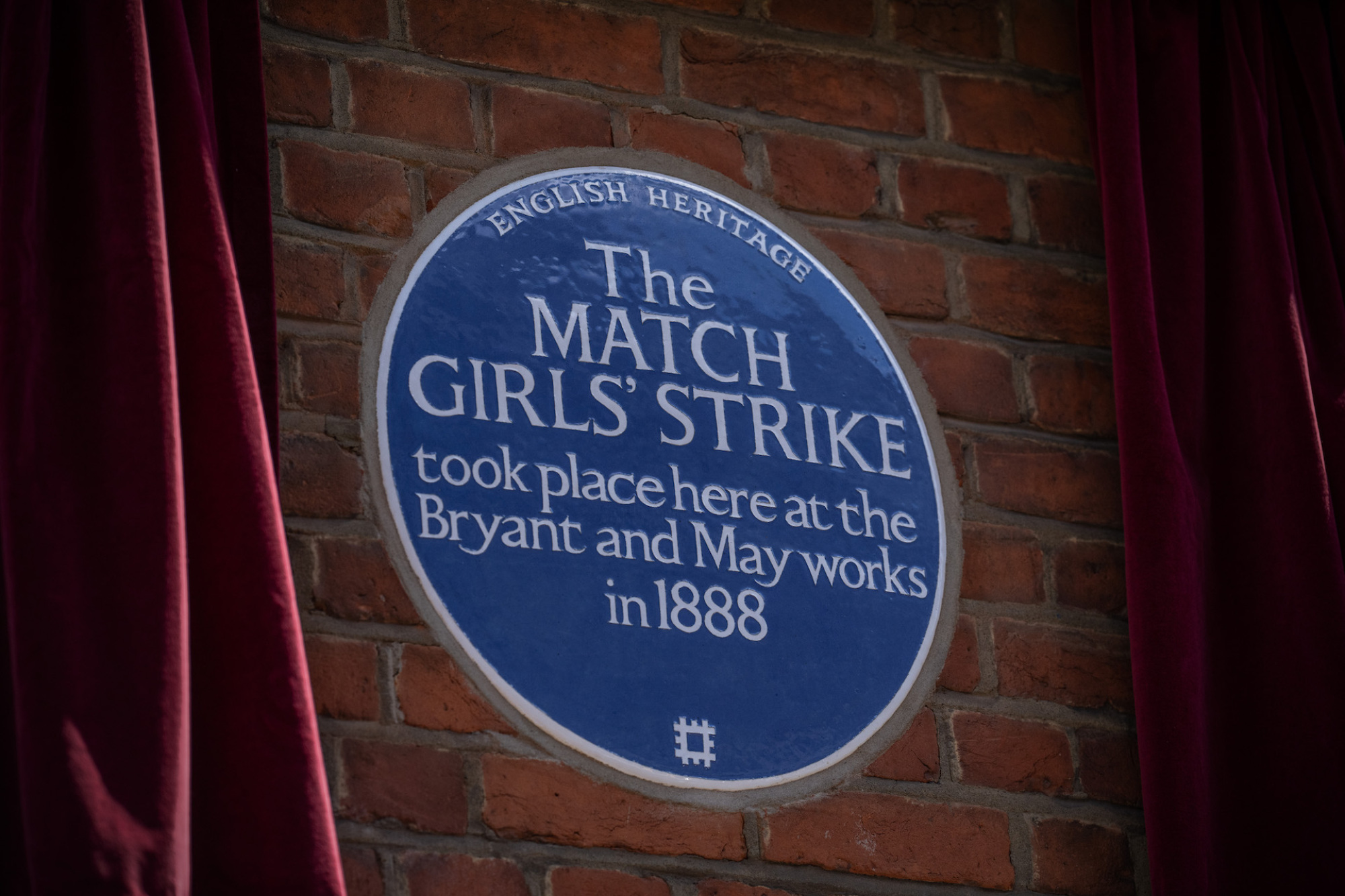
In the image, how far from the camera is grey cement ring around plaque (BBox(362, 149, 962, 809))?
1.76 m

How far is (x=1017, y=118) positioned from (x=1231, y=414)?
502 mm

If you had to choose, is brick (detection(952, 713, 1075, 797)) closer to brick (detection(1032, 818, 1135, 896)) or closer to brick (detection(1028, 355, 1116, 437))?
brick (detection(1032, 818, 1135, 896))

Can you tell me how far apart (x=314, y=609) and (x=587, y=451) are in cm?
34

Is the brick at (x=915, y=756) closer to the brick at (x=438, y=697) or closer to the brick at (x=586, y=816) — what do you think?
the brick at (x=586, y=816)

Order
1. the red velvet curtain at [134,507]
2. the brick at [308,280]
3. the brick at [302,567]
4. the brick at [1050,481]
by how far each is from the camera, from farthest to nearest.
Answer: the brick at [1050,481] < the brick at [308,280] < the brick at [302,567] < the red velvet curtain at [134,507]

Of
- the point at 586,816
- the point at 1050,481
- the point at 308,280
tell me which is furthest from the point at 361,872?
the point at 1050,481

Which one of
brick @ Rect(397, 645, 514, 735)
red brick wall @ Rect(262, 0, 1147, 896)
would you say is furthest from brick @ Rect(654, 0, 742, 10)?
brick @ Rect(397, 645, 514, 735)

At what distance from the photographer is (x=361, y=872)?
1.62m

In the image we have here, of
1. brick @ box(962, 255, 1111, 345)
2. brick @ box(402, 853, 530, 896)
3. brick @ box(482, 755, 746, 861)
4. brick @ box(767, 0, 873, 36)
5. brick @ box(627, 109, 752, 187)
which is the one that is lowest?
brick @ box(402, 853, 530, 896)

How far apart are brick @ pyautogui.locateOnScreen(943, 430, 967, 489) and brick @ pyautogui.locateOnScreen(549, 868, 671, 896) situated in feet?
2.02

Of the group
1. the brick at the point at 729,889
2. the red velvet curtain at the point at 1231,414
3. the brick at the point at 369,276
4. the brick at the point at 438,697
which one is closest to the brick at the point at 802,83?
the red velvet curtain at the point at 1231,414

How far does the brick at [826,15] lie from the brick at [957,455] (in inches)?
22.1

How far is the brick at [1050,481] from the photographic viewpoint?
80.6 inches

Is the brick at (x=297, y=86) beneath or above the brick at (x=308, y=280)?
above
